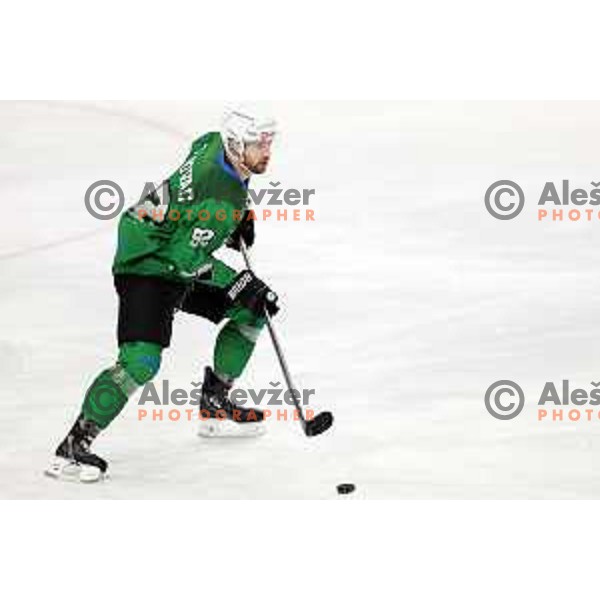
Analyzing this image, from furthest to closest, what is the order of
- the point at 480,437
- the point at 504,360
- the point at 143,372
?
the point at 504,360 < the point at 480,437 < the point at 143,372

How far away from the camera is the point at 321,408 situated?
316 inches

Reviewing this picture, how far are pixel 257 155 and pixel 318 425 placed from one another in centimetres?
104

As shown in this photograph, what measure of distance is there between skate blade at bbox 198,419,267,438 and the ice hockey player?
0.55 meters

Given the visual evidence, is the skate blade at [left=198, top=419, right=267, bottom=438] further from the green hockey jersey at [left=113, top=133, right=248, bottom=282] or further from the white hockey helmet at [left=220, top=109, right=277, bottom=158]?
the white hockey helmet at [left=220, top=109, right=277, bottom=158]

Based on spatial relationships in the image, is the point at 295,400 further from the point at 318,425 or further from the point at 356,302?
the point at 356,302

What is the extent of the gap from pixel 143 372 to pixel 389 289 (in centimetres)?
217

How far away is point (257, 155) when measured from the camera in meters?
7.33

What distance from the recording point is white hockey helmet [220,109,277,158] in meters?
7.30

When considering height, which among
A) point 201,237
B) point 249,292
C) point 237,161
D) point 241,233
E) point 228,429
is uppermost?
point 237,161

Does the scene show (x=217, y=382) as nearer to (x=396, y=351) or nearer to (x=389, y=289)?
(x=396, y=351)

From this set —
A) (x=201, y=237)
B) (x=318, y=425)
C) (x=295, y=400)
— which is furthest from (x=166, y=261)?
(x=318, y=425)

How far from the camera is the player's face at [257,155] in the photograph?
7.31 metres

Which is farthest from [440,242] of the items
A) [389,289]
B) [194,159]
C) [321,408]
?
[194,159]

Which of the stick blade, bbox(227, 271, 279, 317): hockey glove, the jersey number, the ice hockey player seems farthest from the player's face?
the stick blade
